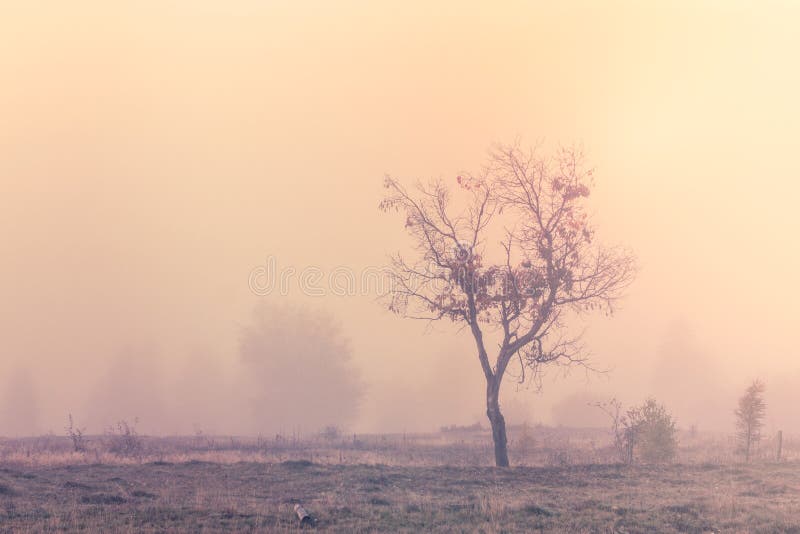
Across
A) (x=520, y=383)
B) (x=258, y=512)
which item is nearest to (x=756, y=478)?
(x=520, y=383)

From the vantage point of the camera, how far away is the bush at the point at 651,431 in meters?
31.0

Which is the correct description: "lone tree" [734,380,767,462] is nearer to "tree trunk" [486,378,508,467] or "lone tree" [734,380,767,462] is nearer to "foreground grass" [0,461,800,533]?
"foreground grass" [0,461,800,533]

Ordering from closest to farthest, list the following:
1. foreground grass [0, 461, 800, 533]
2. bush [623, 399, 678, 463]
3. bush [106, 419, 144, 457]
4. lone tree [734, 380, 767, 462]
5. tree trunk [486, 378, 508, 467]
→ foreground grass [0, 461, 800, 533] < tree trunk [486, 378, 508, 467] < bush [623, 399, 678, 463] < bush [106, 419, 144, 457] < lone tree [734, 380, 767, 462]

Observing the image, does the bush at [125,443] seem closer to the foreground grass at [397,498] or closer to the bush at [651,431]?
the foreground grass at [397,498]

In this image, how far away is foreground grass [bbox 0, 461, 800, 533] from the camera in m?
15.7

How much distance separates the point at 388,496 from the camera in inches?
743

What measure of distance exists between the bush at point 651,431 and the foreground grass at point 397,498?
529cm

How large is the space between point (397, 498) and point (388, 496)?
0.35 m

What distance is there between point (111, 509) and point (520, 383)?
16.3 meters

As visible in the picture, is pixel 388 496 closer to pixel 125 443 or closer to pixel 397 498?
pixel 397 498

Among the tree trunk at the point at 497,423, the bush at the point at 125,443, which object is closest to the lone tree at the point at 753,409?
the tree trunk at the point at 497,423

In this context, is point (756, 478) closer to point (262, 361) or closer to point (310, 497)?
point (310, 497)

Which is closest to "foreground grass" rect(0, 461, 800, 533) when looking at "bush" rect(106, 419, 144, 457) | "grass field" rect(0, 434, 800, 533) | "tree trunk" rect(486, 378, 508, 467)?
"grass field" rect(0, 434, 800, 533)

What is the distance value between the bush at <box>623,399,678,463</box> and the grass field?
4.27 meters
